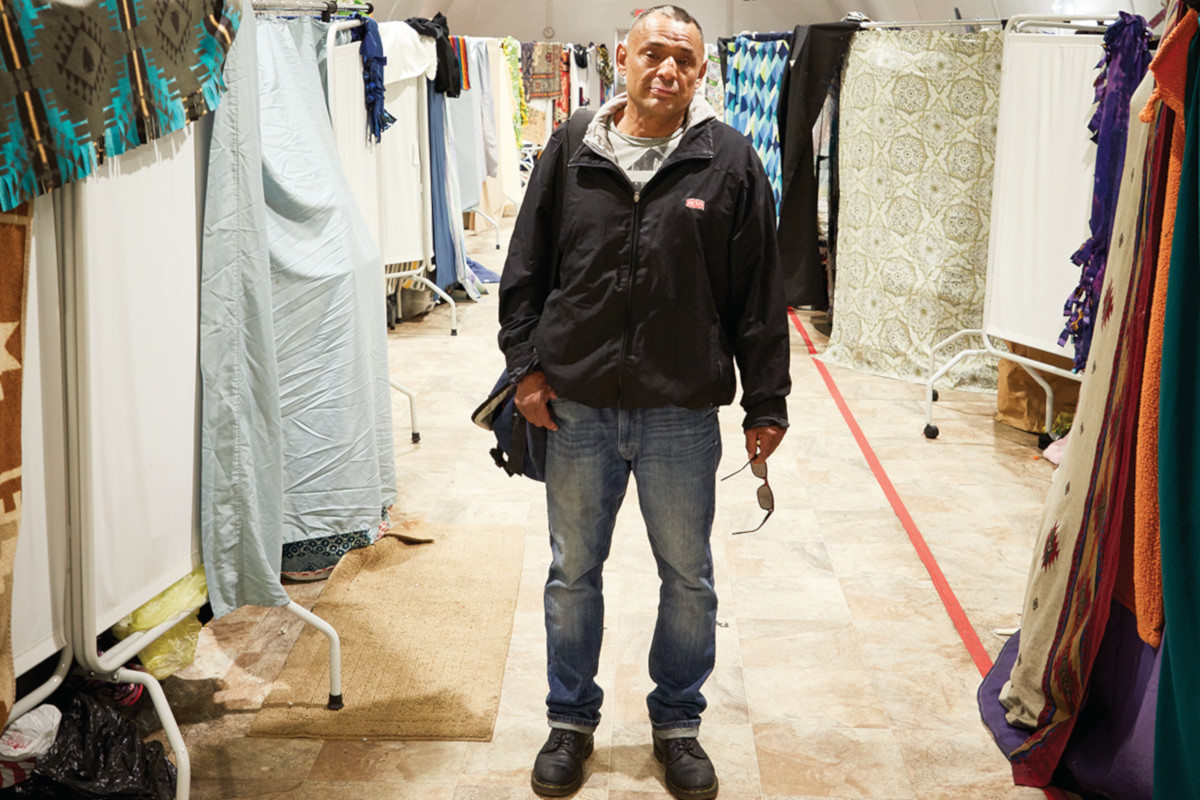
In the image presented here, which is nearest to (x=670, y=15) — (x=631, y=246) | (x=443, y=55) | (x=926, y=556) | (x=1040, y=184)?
(x=631, y=246)

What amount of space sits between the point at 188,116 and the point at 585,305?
28.6 inches

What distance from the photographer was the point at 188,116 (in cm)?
192

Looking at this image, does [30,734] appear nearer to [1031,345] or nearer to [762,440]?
[762,440]

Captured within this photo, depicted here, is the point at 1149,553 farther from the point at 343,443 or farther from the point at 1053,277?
the point at 1053,277

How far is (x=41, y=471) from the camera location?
1710mm

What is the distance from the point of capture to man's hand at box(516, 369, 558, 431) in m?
2.03

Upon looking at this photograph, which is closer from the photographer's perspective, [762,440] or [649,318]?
[649,318]

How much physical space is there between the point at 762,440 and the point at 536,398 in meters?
0.41

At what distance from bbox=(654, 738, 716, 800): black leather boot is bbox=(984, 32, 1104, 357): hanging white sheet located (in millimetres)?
2379

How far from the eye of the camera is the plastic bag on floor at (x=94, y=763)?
1.87m

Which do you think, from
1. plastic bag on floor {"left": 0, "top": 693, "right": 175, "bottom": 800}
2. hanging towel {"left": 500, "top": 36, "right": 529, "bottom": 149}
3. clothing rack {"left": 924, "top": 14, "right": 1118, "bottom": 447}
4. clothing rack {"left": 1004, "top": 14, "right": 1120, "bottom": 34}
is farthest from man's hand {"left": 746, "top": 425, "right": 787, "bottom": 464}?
hanging towel {"left": 500, "top": 36, "right": 529, "bottom": 149}

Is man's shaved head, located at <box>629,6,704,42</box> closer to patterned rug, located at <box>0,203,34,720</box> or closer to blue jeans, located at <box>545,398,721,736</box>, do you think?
blue jeans, located at <box>545,398,721,736</box>

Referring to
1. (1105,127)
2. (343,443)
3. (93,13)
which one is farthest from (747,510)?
(93,13)

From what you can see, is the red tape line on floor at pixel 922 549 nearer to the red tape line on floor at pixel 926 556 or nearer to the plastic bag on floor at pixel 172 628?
the red tape line on floor at pixel 926 556
